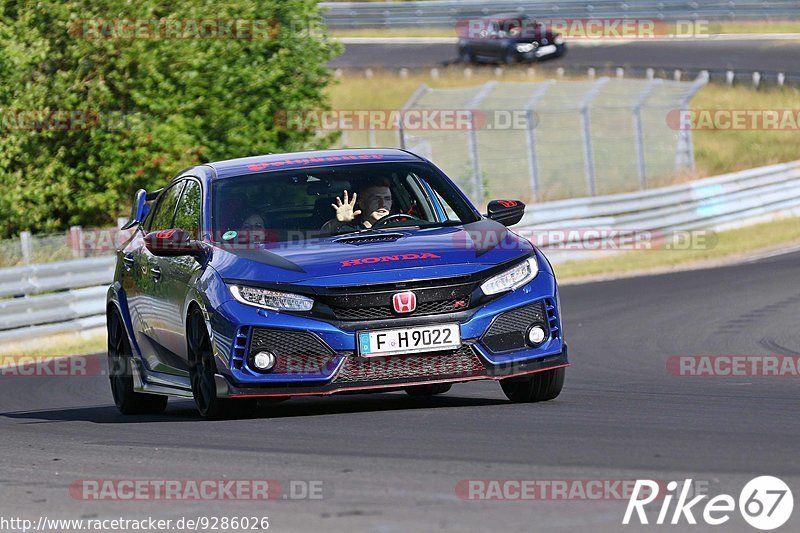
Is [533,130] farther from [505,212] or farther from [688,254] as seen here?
[505,212]

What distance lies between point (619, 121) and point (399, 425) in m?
24.7

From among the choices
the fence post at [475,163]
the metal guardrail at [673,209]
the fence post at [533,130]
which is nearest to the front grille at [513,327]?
the metal guardrail at [673,209]

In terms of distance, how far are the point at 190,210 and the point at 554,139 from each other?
2442cm

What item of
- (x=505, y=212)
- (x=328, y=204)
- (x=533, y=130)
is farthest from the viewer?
(x=533, y=130)

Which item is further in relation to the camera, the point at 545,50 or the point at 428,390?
the point at 545,50

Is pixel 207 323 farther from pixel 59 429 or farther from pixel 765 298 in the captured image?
pixel 765 298

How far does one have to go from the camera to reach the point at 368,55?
58.0 meters

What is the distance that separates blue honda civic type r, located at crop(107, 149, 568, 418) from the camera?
8.30 m

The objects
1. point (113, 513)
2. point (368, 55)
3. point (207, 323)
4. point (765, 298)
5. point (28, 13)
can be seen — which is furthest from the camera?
point (368, 55)

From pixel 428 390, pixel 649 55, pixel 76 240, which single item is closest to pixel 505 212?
pixel 428 390

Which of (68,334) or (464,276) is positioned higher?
(464,276)

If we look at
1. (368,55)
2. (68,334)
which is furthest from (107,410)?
(368,55)

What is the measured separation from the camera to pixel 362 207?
948 cm

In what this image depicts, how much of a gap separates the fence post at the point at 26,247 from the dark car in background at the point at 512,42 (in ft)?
114
